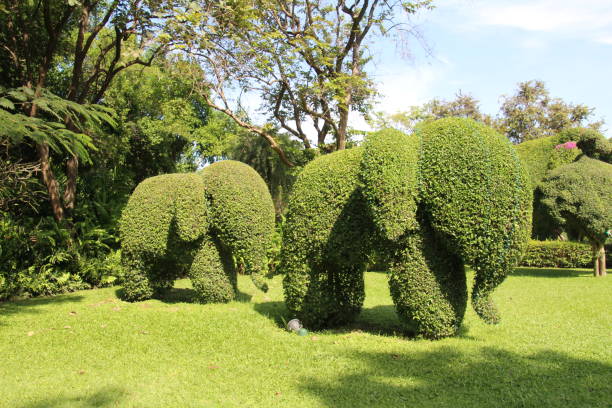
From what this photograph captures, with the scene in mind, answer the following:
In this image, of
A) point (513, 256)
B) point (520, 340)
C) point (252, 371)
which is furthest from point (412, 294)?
point (252, 371)

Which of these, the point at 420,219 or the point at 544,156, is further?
the point at 544,156

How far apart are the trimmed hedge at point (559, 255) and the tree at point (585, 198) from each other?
7.10 feet

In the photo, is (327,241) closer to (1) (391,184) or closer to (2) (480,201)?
(1) (391,184)

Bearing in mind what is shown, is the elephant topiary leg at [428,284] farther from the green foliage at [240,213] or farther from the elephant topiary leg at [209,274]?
the elephant topiary leg at [209,274]

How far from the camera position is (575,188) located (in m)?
12.4

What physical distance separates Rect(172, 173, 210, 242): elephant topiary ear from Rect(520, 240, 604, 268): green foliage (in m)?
12.0

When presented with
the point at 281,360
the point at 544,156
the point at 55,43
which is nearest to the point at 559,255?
the point at 544,156

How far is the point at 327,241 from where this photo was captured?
5.93 meters

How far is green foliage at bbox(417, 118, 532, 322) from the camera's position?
200 inches

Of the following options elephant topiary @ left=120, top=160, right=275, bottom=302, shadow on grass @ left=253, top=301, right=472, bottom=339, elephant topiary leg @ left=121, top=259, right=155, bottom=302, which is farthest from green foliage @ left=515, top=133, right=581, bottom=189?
elephant topiary leg @ left=121, top=259, right=155, bottom=302

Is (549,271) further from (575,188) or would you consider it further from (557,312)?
(557,312)

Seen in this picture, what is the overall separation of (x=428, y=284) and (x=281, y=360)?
206cm

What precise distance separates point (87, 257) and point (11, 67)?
5264 mm

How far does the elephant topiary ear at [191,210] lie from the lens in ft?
25.2
